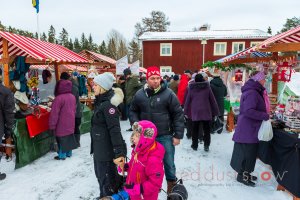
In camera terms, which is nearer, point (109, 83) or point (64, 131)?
point (109, 83)

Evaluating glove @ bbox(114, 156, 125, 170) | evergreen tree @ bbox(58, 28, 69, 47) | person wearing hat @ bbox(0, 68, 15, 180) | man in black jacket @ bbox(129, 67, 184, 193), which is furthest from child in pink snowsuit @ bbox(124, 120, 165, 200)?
evergreen tree @ bbox(58, 28, 69, 47)

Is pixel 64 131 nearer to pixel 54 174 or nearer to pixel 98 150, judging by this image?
pixel 54 174

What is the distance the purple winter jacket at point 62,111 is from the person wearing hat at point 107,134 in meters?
2.37

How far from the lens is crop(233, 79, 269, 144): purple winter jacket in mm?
3998

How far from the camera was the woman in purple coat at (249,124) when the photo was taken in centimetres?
401

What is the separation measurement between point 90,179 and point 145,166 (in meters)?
2.27

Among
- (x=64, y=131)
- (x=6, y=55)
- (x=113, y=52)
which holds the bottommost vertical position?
(x=64, y=131)

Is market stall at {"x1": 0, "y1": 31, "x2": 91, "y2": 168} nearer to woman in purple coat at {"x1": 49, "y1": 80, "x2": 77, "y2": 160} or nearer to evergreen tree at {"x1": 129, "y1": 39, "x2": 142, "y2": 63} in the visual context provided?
woman in purple coat at {"x1": 49, "y1": 80, "x2": 77, "y2": 160}

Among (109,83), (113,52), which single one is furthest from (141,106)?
(113,52)

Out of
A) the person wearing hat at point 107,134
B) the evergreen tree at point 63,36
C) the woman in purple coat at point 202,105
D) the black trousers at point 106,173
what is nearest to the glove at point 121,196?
the person wearing hat at point 107,134

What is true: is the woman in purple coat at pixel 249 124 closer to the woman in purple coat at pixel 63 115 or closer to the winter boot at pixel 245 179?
the winter boot at pixel 245 179

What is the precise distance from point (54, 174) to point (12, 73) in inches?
88.4

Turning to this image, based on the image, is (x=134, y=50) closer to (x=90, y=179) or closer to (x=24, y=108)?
(x=24, y=108)

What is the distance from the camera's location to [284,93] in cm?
473
